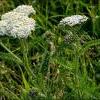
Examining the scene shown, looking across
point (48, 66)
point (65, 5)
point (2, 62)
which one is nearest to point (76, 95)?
point (48, 66)

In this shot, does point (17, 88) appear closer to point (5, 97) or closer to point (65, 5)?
point (5, 97)

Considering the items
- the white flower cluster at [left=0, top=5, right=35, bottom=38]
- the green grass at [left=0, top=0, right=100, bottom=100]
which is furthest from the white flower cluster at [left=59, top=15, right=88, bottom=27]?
the white flower cluster at [left=0, top=5, right=35, bottom=38]

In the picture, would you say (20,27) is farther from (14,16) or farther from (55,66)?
(55,66)

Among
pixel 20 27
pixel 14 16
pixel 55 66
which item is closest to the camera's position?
pixel 20 27

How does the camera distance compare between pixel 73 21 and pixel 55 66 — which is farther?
pixel 55 66

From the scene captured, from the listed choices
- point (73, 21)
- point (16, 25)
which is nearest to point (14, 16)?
point (16, 25)

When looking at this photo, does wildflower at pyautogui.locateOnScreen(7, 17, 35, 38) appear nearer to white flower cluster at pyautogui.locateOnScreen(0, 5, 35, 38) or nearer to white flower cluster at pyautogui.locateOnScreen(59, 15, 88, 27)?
white flower cluster at pyautogui.locateOnScreen(0, 5, 35, 38)
